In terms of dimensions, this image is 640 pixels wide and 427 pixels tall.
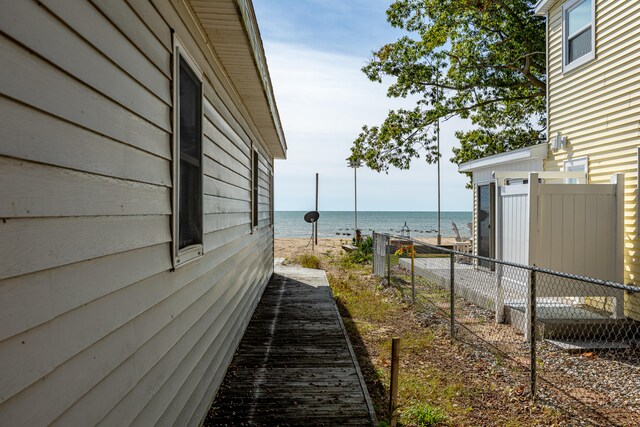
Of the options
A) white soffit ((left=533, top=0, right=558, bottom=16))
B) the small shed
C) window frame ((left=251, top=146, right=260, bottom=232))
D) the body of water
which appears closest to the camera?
window frame ((left=251, top=146, right=260, bottom=232))

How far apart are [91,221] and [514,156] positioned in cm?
950

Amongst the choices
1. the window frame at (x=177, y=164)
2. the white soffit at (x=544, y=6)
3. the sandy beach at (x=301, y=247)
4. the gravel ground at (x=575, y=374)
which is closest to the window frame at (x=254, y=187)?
the gravel ground at (x=575, y=374)

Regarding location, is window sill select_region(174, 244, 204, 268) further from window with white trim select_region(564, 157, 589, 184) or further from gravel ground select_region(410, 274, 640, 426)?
window with white trim select_region(564, 157, 589, 184)

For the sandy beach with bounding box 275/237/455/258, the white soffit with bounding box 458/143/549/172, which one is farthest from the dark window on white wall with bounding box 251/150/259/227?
the sandy beach with bounding box 275/237/455/258

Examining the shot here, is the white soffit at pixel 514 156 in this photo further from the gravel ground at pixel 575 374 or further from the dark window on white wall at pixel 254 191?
the dark window on white wall at pixel 254 191

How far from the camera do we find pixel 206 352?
384 cm

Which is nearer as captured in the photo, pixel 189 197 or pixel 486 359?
pixel 189 197

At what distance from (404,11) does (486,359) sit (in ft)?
47.4

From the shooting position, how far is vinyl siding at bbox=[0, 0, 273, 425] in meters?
1.30

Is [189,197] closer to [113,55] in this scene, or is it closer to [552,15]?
[113,55]

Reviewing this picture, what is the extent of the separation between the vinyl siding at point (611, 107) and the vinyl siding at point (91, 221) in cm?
630

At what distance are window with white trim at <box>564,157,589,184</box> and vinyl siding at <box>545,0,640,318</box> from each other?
86mm

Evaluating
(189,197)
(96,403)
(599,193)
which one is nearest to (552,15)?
(599,193)

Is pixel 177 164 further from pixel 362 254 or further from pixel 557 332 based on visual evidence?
pixel 362 254
